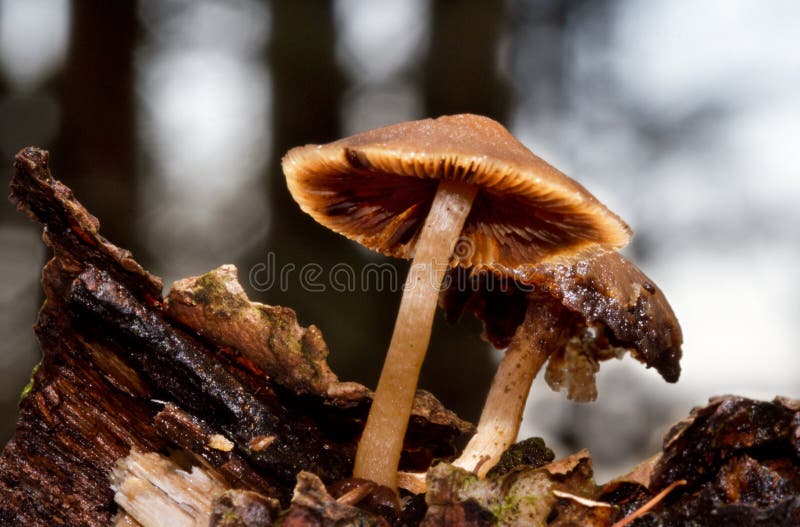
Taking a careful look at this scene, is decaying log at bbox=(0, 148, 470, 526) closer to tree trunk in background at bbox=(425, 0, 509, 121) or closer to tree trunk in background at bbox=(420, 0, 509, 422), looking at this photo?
tree trunk in background at bbox=(420, 0, 509, 422)

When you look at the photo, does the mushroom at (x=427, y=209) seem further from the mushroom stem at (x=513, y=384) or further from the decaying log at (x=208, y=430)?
the mushroom stem at (x=513, y=384)

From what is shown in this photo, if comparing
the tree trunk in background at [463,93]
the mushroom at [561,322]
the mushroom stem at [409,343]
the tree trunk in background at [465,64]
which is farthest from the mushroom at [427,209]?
the tree trunk in background at [465,64]

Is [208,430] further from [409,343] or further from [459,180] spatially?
[459,180]

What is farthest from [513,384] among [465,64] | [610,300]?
[465,64]

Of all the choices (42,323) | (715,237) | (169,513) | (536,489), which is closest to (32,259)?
(42,323)

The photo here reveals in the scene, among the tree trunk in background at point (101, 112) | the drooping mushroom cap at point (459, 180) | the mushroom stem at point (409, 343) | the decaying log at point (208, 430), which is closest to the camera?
the decaying log at point (208, 430)
